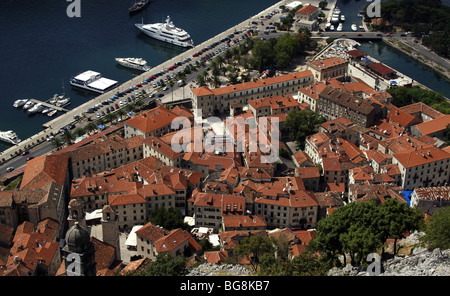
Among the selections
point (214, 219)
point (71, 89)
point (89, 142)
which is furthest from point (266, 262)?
point (71, 89)

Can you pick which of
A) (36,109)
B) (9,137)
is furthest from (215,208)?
(36,109)

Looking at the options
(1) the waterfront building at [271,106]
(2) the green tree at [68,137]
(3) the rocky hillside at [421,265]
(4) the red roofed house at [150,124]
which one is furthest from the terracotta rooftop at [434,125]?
(2) the green tree at [68,137]

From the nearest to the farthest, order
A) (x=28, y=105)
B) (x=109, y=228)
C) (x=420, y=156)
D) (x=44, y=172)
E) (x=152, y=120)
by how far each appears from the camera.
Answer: (x=109, y=228)
(x=44, y=172)
(x=420, y=156)
(x=152, y=120)
(x=28, y=105)

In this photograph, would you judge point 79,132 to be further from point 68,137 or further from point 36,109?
point 36,109

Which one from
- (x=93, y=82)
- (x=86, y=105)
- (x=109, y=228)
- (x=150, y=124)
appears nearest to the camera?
(x=109, y=228)

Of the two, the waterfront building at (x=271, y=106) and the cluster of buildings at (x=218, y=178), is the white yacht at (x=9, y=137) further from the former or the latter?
the waterfront building at (x=271, y=106)

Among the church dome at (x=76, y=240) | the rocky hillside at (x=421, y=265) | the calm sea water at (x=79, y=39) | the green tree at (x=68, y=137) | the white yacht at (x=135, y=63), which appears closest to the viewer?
the rocky hillside at (x=421, y=265)

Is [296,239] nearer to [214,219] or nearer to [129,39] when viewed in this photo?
[214,219]
